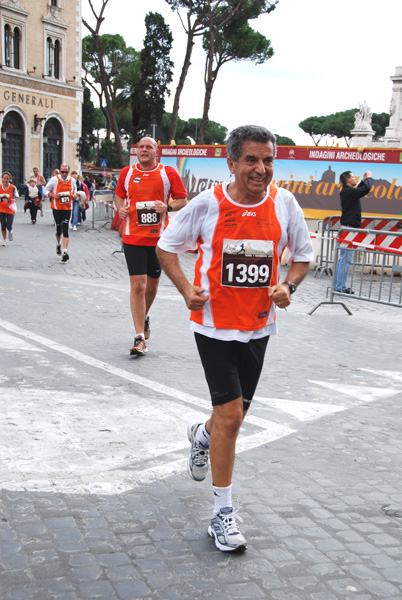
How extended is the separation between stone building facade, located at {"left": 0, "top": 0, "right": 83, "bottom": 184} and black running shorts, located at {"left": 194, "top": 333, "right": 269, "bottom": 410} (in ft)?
128

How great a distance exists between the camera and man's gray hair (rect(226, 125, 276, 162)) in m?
3.21

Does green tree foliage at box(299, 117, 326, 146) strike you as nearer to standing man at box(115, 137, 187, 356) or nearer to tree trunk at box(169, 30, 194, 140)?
tree trunk at box(169, 30, 194, 140)

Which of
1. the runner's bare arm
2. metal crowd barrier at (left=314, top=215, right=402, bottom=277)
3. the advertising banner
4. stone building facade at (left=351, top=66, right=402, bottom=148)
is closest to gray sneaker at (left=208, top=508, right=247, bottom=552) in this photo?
the runner's bare arm

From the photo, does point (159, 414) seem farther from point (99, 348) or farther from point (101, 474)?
point (99, 348)

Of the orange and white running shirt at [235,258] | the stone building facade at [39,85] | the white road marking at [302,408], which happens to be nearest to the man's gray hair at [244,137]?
the orange and white running shirt at [235,258]

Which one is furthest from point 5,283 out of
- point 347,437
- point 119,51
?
point 119,51

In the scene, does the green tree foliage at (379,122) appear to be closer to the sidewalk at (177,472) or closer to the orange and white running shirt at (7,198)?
the orange and white running shirt at (7,198)

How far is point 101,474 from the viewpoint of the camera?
151 inches

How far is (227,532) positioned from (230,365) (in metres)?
0.74

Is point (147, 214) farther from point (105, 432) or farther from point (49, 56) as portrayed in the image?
point (49, 56)

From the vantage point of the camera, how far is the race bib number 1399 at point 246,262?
3.22 m

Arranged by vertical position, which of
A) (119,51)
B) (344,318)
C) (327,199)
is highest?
(119,51)

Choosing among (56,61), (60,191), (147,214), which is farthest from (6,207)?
(56,61)

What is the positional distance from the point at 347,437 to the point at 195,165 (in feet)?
47.0
